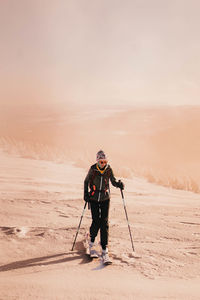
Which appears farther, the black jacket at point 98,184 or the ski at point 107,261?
the black jacket at point 98,184

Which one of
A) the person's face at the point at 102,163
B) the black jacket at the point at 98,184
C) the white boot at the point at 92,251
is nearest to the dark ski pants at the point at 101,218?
the black jacket at the point at 98,184

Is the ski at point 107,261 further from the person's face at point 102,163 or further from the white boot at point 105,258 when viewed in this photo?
the person's face at point 102,163

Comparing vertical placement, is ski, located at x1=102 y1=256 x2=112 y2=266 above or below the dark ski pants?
below

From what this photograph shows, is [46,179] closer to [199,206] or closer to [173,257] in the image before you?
[199,206]

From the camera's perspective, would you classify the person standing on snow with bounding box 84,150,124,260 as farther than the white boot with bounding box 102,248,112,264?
Yes

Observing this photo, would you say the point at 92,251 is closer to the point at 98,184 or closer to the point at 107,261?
the point at 107,261

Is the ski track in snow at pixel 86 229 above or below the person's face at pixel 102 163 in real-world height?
below

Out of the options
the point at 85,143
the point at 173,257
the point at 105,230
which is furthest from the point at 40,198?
the point at 85,143

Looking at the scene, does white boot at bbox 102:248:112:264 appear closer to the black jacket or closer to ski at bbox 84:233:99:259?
ski at bbox 84:233:99:259

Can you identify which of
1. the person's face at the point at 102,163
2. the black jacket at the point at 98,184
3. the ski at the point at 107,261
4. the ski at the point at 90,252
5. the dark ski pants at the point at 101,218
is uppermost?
the person's face at the point at 102,163

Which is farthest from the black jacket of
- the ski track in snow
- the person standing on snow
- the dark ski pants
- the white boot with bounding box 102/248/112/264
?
the ski track in snow

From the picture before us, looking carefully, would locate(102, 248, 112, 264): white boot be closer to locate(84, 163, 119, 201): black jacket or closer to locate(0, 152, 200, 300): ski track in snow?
locate(0, 152, 200, 300): ski track in snow

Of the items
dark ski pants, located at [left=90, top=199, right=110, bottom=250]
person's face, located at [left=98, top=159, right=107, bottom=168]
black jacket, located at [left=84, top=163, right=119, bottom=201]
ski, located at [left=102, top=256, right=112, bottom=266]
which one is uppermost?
person's face, located at [left=98, top=159, right=107, bottom=168]

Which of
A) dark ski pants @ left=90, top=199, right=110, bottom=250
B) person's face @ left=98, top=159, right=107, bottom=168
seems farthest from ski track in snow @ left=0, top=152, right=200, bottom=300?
person's face @ left=98, top=159, right=107, bottom=168
